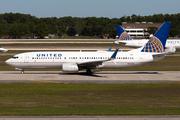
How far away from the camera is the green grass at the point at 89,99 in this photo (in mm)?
19188

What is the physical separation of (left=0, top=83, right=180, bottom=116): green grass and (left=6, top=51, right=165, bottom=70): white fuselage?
27.3 ft

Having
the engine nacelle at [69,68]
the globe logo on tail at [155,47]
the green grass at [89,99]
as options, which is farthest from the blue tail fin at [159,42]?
the engine nacelle at [69,68]

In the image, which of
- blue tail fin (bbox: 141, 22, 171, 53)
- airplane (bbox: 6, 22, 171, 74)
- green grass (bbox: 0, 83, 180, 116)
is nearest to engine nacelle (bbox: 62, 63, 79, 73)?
airplane (bbox: 6, 22, 171, 74)

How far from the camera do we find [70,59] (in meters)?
39.9

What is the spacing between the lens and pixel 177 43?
84.2 metres

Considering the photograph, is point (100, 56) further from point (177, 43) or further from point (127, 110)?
point (177, 43)

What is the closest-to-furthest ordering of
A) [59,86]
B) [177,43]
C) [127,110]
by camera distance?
1. [127,110]
2. [59,86]
3. [177,43]

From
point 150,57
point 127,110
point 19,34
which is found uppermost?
A: point 19,34

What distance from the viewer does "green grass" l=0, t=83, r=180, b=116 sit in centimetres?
1919

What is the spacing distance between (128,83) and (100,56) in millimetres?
9122

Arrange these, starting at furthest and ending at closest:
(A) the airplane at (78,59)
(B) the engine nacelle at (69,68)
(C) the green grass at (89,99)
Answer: (A) the airplane at (78,59) < (B) the engine nacelle at (69,68) < (C) the green grass at (89,99)

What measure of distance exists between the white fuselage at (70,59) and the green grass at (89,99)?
27.3 ft

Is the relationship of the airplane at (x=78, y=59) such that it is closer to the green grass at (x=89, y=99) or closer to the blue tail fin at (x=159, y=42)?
the blue tail fin at (x=159, y=42)

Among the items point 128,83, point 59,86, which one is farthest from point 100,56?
point 59,86
